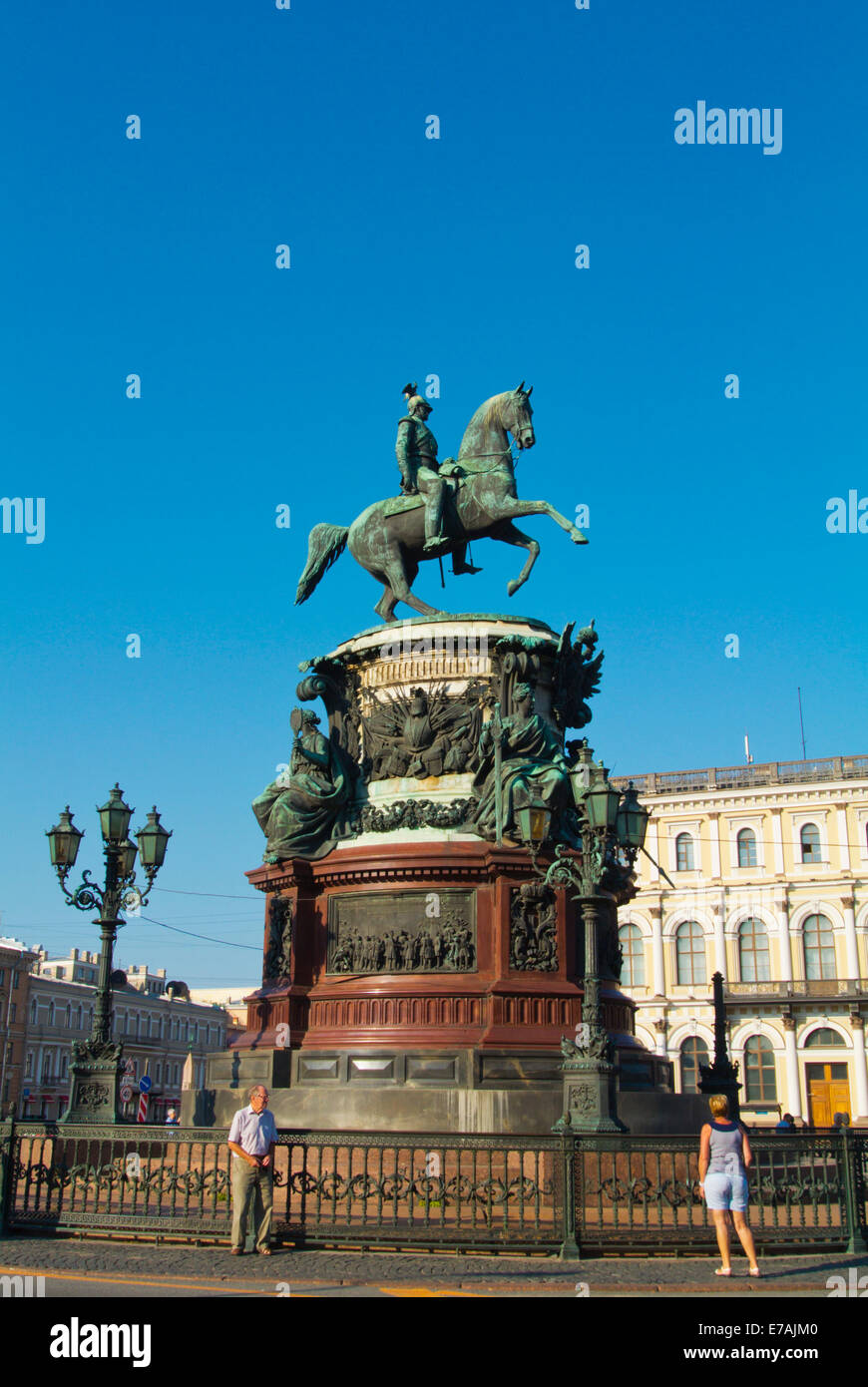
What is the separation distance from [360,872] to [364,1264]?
8969 mm

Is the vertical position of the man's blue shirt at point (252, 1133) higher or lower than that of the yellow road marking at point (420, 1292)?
higher

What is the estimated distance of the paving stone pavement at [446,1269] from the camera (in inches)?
424

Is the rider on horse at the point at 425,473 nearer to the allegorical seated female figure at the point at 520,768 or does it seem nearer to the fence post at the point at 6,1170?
the allegorical seated female figure at the point at 520,768

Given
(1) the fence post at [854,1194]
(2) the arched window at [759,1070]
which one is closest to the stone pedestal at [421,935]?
(1) the fence post at [854,1194]

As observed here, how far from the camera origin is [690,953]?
64.2m

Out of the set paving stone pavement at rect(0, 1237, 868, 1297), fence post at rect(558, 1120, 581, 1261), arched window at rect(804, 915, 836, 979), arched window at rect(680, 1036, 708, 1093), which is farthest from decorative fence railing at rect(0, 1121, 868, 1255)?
arched window at rect(680, 1036, 708, 1093)

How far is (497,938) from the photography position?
19328mm

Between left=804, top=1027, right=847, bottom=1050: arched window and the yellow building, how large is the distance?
0.05 metres

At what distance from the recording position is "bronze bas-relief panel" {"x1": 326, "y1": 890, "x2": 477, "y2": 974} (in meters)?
19.7

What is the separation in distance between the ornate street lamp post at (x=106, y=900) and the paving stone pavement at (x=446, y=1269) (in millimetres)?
4564

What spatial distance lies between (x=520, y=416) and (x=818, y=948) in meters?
45.1

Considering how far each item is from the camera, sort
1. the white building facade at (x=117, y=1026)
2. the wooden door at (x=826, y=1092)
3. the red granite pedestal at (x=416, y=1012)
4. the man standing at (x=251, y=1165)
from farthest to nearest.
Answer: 1. the white building facade at (x=117, y=1026)
2. the wooden door at (x=826, y=1092)
3. the red granite pedestal at (x=416, y=1012)
4. the man standing at (x=251, y=1165)

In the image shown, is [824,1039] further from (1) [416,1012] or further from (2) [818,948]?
(1) [416,1012]

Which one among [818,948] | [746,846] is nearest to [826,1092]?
[818,948]
